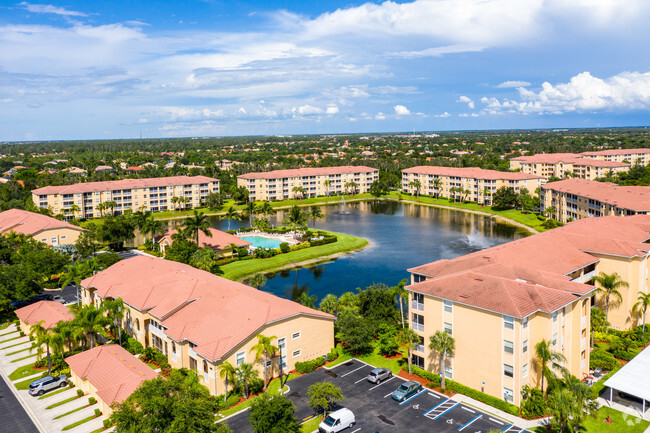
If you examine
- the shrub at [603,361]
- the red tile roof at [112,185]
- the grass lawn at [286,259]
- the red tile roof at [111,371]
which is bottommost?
the shrub at [603,361]

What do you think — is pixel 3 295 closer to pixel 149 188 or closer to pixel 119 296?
pixel 119 296

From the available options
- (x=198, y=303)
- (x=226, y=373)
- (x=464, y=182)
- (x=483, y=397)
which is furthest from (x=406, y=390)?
(x=464, y=182)

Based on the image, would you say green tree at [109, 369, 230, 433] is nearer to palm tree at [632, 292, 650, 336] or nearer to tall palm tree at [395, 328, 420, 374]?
tall palm tree at [395, 328, 420, 374]

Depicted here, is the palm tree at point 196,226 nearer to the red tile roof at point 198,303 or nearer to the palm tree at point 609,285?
the red tile roof at point 198,303

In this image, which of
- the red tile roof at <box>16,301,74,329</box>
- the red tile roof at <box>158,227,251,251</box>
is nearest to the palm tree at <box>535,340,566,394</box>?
the red tile roof at <box>16,301,74,329</box>

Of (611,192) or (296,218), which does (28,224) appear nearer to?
(296,218)

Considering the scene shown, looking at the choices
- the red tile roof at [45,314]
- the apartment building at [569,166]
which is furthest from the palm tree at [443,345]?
the apartment building at [569,166]

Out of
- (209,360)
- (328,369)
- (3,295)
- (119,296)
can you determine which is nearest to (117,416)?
(209,360)
